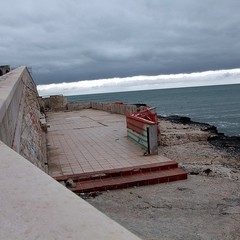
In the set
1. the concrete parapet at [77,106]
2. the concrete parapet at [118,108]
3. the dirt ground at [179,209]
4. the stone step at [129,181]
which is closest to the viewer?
the dirt ground at [179,209]

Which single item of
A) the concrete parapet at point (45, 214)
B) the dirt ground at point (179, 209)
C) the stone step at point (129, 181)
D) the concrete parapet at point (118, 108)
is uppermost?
the concrete parapet at point (45, 214)

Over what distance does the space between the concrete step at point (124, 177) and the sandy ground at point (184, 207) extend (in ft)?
0.63

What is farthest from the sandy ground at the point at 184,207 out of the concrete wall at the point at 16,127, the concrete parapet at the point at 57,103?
the concrete parapet at the point at 57,103

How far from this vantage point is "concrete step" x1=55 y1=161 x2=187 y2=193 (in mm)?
8133

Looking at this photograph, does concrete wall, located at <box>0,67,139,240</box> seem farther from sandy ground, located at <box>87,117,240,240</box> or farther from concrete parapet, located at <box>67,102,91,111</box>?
concrete parapet, located at <box>67,102,91,111</box>

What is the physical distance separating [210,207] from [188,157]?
509 cm

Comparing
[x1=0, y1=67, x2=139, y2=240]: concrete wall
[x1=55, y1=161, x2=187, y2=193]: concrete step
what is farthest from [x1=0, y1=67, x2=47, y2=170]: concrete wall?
[x1=0, y1=67, x2=139, y2=240]: concrete wall

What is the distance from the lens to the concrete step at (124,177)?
813cm

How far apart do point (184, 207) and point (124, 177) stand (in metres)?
1.98

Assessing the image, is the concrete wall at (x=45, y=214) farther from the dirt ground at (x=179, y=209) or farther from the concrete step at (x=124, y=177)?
the concrete step at (x=124, y=177)

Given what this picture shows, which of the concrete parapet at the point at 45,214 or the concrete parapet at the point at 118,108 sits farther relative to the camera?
the concrete parapet at the point at 118,108

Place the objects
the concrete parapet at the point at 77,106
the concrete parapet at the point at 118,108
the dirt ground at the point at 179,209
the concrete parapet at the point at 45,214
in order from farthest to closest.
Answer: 1. the concrete parapet at the point at 77,106
2. the concrete parapet at the point at 118,108
3. the dirt ground at the point at 179,209
4. the concrete parapet at the point at 45,214

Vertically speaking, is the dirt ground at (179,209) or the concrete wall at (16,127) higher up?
the concrete wall at (16,127)

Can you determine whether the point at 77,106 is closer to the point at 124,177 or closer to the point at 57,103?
the point at 57,103
